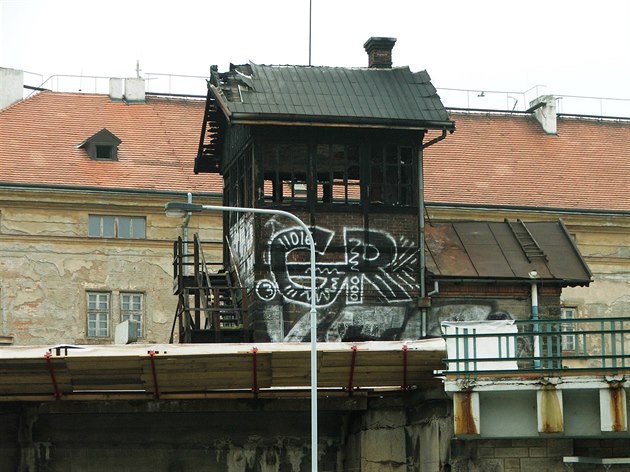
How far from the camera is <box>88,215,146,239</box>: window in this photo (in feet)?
198

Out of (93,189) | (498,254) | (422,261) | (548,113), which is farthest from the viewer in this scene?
(548,113)

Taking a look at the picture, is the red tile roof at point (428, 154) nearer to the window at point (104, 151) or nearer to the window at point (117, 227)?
the window at point (104, 151)

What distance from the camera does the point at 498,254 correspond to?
142 ft

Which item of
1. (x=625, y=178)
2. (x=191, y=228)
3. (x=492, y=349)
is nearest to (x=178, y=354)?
(x=492, y=349)

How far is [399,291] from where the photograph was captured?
4159 cm

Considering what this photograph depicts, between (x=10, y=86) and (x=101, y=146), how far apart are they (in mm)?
4722

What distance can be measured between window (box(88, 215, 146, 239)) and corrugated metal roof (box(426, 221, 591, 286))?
1900 centimetres

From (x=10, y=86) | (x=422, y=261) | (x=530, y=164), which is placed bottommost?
(x=422, y=261)

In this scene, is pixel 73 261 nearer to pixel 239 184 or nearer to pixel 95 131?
pixel 95 131

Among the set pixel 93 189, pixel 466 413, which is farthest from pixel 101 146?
pixel 466 413

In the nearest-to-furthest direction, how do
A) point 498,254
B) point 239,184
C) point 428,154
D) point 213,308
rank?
point 213,308
point 498,254
point 239,184
point 428,154

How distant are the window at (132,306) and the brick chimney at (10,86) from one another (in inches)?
363

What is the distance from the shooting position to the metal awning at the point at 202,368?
34000mm

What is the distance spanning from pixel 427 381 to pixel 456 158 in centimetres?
3232
